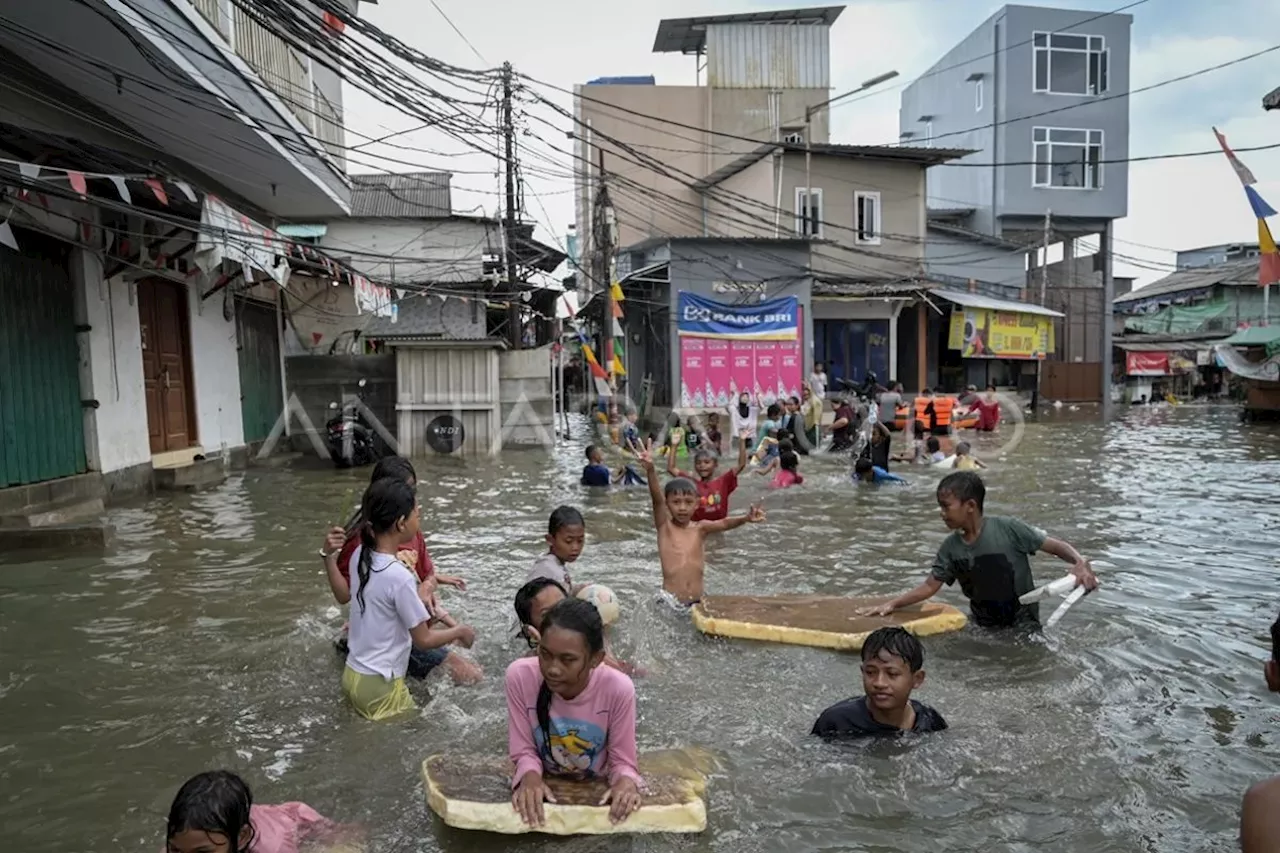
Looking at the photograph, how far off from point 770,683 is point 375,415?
49.6ft

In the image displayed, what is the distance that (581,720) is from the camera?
11.7 ft

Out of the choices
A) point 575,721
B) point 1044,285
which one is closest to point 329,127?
point 575,721

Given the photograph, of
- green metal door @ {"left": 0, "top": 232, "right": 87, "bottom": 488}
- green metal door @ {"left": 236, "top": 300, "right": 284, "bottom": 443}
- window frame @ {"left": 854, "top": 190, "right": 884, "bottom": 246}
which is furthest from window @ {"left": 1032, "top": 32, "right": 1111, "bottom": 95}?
green metal door @ {"left": 0, "top": 232, "right": 87, "bottom": 488}

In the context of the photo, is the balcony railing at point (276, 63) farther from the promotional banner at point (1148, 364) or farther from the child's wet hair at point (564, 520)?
the promotional banner at point (1148, 364)

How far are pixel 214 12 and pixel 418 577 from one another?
839 cm

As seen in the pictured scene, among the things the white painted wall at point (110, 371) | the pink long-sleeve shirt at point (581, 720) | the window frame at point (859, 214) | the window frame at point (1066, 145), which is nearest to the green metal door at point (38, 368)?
the white painted wall at point (110, 371)

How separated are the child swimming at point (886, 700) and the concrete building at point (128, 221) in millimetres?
6105

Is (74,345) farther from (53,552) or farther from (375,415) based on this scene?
(375,415)

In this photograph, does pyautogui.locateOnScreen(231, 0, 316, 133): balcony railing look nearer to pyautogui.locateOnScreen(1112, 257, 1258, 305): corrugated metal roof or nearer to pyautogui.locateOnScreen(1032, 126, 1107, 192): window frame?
pyautogui.locateOnScreen(1032, 126, 1107, 192): window frame

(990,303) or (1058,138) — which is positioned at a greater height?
(1058,138)

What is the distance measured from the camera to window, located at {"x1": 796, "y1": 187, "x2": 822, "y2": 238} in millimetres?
26141

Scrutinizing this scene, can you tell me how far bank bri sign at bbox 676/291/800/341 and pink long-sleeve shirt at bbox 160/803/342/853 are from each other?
21.2m

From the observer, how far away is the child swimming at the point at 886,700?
164 inches

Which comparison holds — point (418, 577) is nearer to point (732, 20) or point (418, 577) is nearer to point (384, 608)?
point (384, 608)
